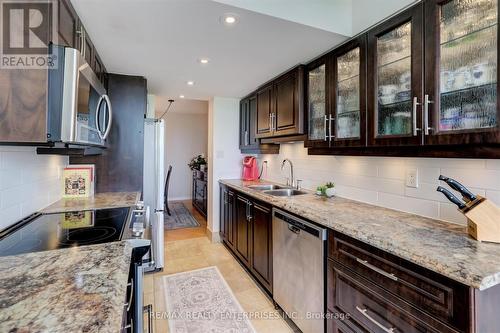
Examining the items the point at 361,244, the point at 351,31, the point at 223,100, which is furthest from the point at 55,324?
the point at 223,100

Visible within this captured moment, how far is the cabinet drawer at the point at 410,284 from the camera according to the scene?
0.92m

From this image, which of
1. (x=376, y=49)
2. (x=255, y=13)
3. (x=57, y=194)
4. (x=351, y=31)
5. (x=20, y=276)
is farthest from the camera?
(x=57, y=194)

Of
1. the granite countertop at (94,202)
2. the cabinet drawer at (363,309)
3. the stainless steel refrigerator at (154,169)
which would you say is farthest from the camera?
the stainless steel refrigerator at (154,169)

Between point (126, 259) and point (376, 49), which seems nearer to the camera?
point (126, 259)

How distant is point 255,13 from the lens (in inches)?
60.1

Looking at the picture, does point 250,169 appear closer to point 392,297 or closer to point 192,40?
point 192,40

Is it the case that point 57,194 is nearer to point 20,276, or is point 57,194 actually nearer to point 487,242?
point 20,276

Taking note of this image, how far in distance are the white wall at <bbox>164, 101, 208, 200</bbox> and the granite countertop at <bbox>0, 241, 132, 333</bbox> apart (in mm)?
5878

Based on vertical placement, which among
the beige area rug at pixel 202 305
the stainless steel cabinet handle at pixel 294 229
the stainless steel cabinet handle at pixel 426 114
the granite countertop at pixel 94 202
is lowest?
the beige area rug at pixel 202 305

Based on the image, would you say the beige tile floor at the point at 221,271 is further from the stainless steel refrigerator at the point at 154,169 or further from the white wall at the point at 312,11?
the white wall at the point at 312,11

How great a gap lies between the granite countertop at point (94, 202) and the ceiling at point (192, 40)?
127 centimetres

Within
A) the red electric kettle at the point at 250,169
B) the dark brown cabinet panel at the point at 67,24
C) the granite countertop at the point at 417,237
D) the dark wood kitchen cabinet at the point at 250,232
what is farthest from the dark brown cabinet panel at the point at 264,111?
the dark brown cabinet panel at the point at 67,24

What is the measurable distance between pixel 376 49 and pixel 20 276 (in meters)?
2.10

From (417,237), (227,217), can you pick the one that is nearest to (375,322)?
(417,237)
